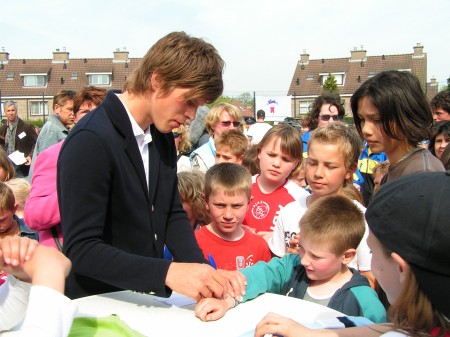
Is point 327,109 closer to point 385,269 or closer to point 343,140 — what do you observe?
point 343,140

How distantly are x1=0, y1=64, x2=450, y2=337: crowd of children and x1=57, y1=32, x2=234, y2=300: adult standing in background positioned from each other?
220mm

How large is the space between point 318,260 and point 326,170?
0.89m

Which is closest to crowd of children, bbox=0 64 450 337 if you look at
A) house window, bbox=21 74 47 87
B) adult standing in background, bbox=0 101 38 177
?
adult standing in background, bbox=0 101 38 177

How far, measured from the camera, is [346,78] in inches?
1551

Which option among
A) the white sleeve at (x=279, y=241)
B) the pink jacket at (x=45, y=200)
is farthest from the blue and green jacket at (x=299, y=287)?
the pink jacket at (x=45, y=200)

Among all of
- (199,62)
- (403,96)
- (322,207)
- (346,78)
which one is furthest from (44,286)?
(346,78)

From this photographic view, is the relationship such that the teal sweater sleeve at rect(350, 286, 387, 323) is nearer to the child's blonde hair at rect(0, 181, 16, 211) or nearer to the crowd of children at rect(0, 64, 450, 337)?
the crowd of children at rect(0, 64, 450, 337)

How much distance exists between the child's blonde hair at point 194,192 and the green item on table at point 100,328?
5.81 ft

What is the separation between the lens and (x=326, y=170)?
269cm

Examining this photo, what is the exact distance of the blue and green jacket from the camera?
176 centimetres

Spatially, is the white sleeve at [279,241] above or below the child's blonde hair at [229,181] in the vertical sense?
below

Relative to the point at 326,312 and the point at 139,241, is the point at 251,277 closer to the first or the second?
the point at 326,312

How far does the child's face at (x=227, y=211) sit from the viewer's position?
108 inches

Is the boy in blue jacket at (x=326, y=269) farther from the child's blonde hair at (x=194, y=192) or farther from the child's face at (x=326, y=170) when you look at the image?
the child's blonde hair at (x=194, y=192)
